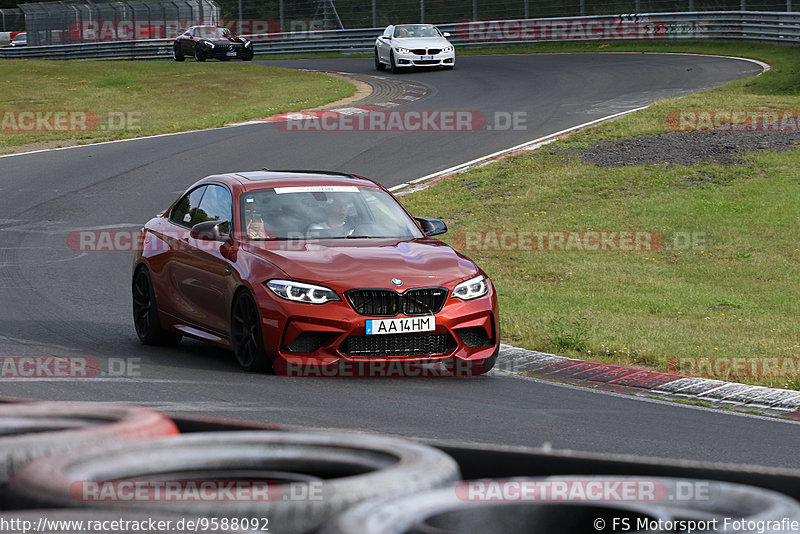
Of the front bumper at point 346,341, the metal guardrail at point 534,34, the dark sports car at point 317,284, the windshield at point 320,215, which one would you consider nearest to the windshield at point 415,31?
the metal guardrail at point 534,34

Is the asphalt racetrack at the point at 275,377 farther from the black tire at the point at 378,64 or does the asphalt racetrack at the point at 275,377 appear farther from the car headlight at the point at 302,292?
the black tire at the point at 378,64

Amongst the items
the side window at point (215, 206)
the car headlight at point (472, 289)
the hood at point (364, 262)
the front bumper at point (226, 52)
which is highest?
the side window at point (215, 206)

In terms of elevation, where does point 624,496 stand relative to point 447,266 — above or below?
above

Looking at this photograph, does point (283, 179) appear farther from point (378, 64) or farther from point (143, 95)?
point (378, 64)

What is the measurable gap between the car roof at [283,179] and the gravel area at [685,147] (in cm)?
1154

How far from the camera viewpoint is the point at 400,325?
9125 millimetres

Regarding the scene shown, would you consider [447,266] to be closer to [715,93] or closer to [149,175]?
[149,175]

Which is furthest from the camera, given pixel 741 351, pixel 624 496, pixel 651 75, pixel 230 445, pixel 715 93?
pixel 651 75

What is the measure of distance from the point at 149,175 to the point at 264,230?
13330 millimetres

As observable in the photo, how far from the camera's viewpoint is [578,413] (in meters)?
8.32

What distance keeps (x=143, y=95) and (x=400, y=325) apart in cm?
3110

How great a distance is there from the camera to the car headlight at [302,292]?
914 cm

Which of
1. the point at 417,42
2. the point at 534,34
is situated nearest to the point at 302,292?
the point at 417,42

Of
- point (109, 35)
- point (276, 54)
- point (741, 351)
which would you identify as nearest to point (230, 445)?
point (741, 351)
